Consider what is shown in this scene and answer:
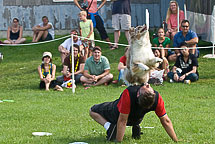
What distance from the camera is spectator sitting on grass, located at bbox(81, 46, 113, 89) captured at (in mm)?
11164

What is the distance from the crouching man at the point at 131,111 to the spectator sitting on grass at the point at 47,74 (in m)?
5.32

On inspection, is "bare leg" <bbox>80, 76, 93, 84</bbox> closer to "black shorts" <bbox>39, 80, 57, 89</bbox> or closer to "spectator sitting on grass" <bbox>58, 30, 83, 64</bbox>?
"black shorts" <bbox>39, 80, 57, 89</bbox>

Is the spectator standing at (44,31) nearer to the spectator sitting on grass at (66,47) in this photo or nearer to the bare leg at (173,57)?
the spectator sitting on grass at (66,47)

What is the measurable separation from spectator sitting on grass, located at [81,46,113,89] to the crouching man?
539 centimetres

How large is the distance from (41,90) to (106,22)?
31.7 ft

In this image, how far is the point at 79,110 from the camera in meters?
8.12

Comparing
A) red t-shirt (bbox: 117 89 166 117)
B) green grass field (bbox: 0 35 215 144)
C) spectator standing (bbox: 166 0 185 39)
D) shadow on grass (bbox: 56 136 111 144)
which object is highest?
spectator standing (bbox: 166 0 185 39)

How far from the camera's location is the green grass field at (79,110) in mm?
5918

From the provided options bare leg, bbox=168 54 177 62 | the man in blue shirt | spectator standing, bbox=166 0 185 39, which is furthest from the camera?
spectator standing, bbox=166 0 185 39

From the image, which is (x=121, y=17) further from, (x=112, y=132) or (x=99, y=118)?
(x=112, y=132)

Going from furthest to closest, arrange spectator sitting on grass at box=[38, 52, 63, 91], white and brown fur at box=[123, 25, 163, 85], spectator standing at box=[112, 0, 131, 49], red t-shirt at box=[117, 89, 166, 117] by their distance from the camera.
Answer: spectator standing at box=[112, 0, 131, 49] < spectator sitting on grass at box=[38, 52, 63, 91] < red t-shirt at box=[117, 89, 166, 117] < white and brown fur at box=[123, 25, 163, 85]

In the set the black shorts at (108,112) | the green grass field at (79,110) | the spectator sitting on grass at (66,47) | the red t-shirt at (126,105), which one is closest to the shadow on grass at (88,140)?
the green grass field at (79,110)

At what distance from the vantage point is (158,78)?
11.0 metres

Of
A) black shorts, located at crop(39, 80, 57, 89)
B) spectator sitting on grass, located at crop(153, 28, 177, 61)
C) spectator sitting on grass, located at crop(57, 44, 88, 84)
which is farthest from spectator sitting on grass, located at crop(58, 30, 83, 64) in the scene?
spectator sitting on grass, located at crop(153, 28, 177, 61)
